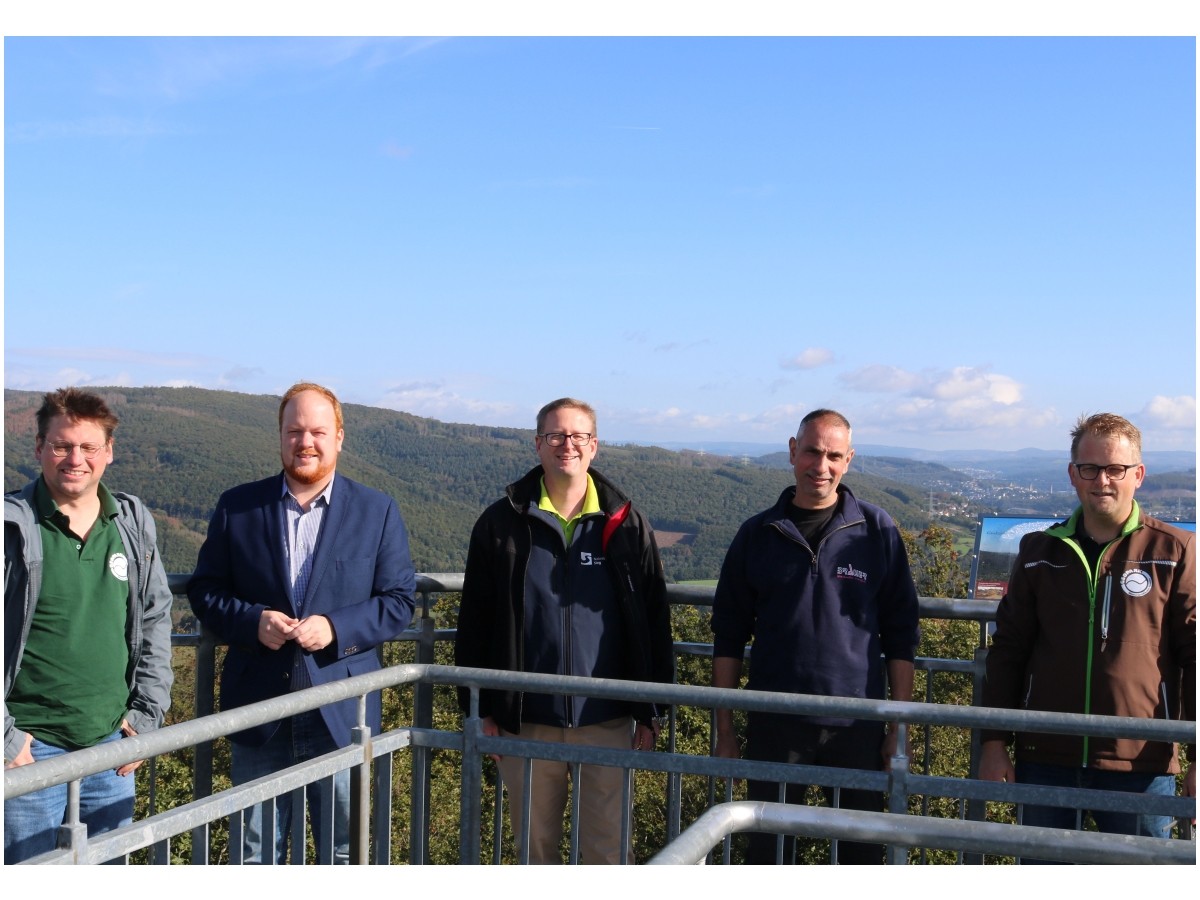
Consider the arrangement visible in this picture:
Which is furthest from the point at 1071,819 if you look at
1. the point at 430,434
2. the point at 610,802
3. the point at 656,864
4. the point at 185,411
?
the point at 430,434

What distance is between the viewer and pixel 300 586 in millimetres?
4039

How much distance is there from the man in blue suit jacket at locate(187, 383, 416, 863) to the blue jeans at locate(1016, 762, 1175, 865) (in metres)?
2.14

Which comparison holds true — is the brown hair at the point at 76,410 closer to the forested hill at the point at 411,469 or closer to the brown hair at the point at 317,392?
the brown hair at the point at 317,392

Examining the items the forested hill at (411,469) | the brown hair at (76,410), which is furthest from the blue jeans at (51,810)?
the forested hill at (411,469)

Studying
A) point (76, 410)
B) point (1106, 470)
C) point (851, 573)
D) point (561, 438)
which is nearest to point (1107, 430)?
point (1106, 470)

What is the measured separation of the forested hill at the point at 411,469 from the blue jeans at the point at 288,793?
3426cm

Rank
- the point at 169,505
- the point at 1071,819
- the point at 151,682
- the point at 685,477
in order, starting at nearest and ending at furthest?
the point at 1071,819 → the point at 151,682 → the point at 169,505 → the point at 685,477

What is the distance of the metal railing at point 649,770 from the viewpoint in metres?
2.01

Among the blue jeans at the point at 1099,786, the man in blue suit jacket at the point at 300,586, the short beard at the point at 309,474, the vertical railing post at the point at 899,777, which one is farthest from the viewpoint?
the short beard at the point at 309,474

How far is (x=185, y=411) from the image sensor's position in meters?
114

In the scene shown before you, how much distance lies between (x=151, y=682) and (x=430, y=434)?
125965mm

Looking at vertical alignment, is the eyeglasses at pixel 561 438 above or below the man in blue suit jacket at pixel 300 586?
above
